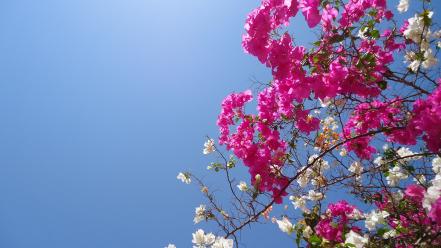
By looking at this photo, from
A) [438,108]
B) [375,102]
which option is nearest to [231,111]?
[375,102]

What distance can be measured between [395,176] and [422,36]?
220cm

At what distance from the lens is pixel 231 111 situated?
456 cm

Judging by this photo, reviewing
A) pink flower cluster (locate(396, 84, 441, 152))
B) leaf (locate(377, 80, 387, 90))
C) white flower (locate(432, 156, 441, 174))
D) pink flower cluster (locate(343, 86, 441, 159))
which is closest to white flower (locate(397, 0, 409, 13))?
leaf (locate(377, 80, 387, 90))

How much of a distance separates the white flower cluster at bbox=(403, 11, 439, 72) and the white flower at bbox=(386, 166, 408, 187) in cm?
157

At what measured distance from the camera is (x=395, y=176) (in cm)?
446

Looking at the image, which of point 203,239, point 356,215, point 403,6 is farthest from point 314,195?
point 403,6

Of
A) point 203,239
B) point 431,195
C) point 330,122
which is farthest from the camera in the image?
point 330,122

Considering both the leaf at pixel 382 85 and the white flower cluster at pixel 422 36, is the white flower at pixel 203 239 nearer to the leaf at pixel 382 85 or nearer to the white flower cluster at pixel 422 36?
the leaf at pixel 382 85

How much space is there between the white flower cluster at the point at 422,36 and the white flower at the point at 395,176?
1.57 meters

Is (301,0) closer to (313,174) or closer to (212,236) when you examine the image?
(212,236)

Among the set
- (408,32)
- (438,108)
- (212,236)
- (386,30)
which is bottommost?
(438,108)

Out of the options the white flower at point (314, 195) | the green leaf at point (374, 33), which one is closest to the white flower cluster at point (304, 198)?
the white flower at point (314, 195)

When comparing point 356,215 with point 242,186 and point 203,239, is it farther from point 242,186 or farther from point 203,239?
point 203,239

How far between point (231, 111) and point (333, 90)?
64.4 inches
